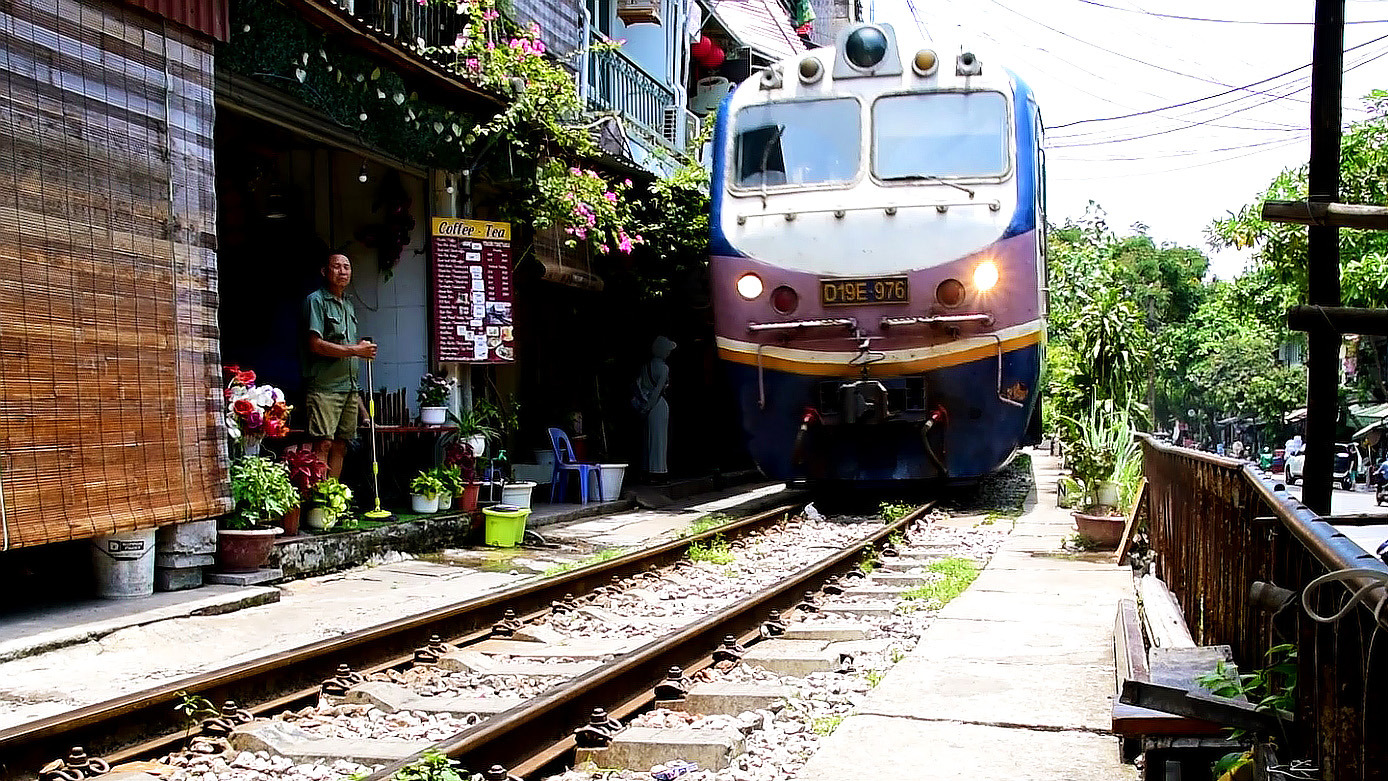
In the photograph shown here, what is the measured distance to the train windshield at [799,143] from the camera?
10859mm

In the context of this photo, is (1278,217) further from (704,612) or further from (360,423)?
(360,423)

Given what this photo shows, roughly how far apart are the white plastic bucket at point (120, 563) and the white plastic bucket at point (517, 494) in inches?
152

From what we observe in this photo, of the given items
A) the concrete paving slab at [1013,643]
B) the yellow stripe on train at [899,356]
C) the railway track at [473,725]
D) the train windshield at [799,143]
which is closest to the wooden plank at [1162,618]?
the concrete paving slab at [1013,643]

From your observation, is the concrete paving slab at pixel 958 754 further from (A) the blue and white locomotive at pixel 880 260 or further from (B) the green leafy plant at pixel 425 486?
(A) the blue and white locomotive at pixel 880 260

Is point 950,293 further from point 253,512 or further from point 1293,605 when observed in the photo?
point 1293,605

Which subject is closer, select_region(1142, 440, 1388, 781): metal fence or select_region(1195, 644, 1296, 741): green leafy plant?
select_region(1142, 440, 1388, 781): metal fence

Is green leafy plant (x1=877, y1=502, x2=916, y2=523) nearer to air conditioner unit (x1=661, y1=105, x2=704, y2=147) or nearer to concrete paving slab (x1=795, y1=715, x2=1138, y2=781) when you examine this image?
concrete paving slab (x1=795, y1=715, x2=1138, y2=781)

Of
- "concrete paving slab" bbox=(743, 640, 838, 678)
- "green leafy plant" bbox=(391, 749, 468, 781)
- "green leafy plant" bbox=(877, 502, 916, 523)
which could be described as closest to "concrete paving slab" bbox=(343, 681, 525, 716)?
"green leafy plant" bbox=(391, 749, 468, 781)

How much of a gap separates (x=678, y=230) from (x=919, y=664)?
959 centimetres

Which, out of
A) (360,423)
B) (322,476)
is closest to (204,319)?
(322,476)

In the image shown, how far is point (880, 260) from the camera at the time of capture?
407 inches

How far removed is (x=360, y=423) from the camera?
907 centimetres

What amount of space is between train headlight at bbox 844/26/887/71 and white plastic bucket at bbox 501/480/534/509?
183 inches

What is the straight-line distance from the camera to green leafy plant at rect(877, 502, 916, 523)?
11.2 metres
